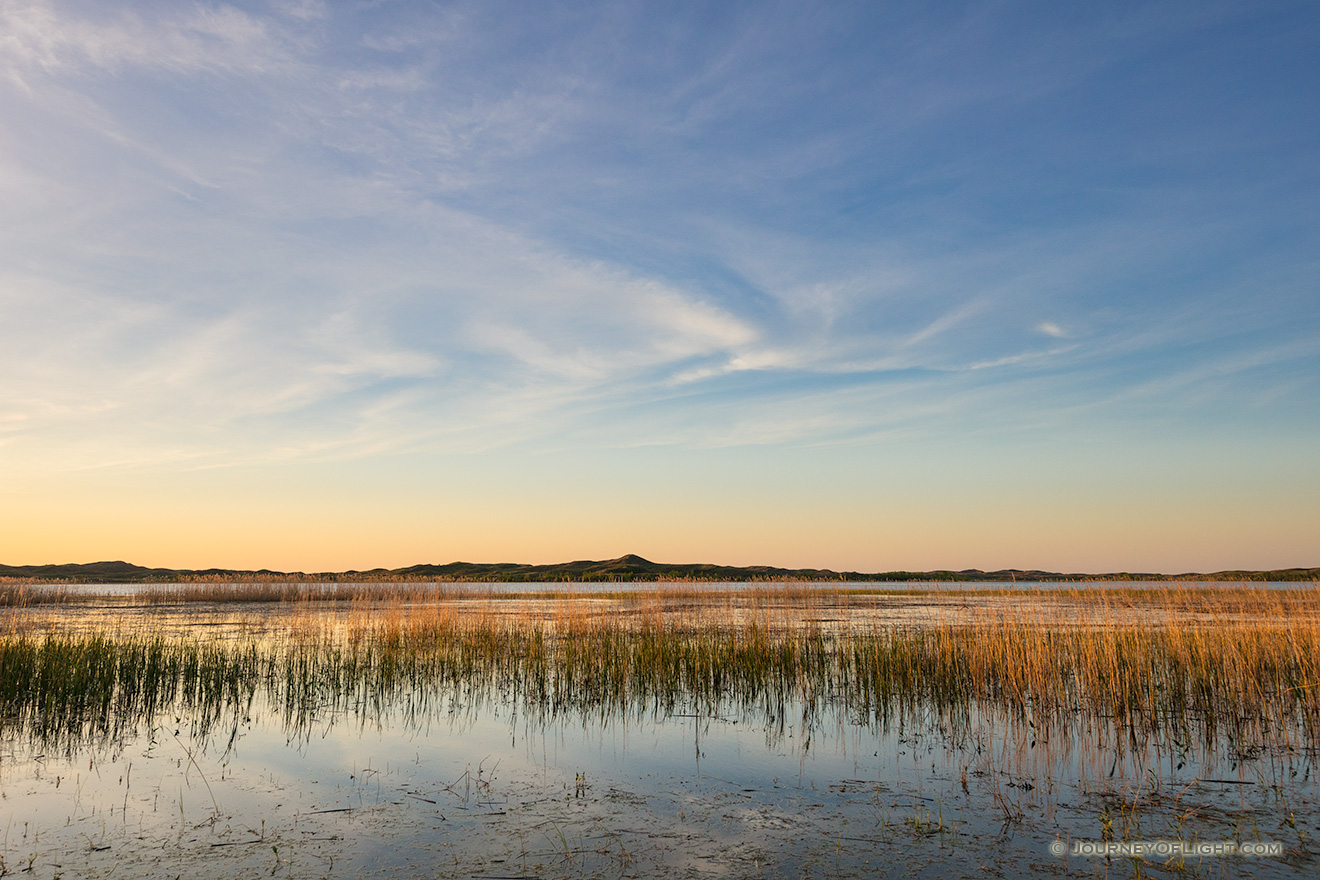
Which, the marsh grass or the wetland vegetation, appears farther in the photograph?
the marsh grass

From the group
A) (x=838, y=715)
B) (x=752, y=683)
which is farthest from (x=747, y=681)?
(x=838, y=715)

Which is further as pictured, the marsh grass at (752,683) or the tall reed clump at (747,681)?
the tall reed clump at (747,681)

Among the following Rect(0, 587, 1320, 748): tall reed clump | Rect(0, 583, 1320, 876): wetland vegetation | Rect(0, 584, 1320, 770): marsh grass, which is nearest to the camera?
Rect(0, 583, 1320, 876): wetland vegetation

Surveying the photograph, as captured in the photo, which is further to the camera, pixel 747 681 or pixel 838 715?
pixel 747 681

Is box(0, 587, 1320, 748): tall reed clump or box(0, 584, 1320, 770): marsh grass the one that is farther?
box(0, 587, 1320, 748): tall reed clump

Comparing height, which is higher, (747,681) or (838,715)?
(747,681)

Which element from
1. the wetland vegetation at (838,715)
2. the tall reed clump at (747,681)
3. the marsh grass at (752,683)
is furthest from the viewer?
the tall reed clump at (747,681)

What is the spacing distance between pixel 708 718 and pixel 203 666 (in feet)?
26.4

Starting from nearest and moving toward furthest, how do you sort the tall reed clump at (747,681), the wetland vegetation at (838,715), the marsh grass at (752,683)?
1. the wetland vegetation at (838,715)
2. the marsh grass at (752,683)
3. the tall reed clump at (747,681)

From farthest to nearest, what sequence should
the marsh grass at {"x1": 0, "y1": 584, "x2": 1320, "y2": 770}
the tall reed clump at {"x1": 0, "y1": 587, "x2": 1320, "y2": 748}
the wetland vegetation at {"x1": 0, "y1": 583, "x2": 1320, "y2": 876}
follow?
the tall reed clump at {"x1": 0, "y1": 587, "x2": 1320, "y2": 748}, the marsh grass at {"x1": 0, "y1": 584, "x2": 1320, "y2": 770}, the wetland vegetation at {"x1": 0, "y1": 583, "x2": 1320, "y2": 876}

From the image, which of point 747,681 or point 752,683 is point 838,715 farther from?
point 747,681

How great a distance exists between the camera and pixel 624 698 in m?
10.9

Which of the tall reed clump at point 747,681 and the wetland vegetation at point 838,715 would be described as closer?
the wetland vegetation at point 838,715

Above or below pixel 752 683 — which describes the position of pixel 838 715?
below
